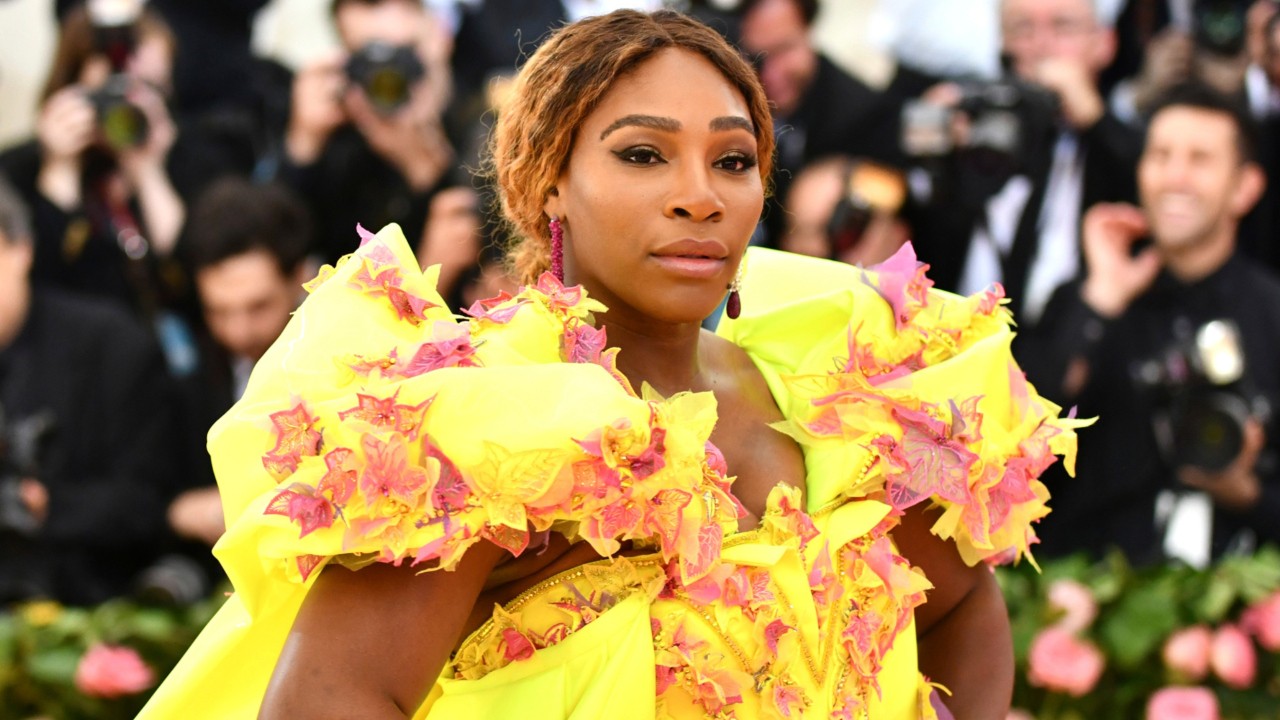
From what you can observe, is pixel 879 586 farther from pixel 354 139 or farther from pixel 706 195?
pixel 354 139

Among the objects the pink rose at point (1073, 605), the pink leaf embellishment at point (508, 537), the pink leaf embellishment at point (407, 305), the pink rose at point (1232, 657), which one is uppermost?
the pink leaf embellishment at point (407, 305)

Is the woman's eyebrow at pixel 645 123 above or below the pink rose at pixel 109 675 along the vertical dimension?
above

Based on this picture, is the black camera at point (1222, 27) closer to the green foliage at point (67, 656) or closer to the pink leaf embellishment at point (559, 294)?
the green foliage at point (67, 656)

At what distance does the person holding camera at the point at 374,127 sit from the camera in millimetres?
5074

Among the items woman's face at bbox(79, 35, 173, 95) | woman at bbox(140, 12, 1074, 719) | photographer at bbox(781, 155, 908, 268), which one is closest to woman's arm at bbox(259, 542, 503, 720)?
woman at bbox(140, 12, 1074, 719)

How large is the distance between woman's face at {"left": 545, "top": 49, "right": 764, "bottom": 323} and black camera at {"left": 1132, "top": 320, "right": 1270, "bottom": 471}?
3.11 metres

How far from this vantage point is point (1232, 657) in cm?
373

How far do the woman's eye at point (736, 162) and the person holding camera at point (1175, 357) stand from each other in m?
3.04

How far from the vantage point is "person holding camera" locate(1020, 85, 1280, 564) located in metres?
4.67

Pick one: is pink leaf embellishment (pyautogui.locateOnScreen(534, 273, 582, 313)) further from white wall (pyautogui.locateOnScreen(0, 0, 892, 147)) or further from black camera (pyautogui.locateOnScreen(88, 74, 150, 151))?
black camera (pyautogui.locateOnScreen(88, 74, 150, 151))

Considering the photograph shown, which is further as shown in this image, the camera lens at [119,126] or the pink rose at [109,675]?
the camera lens at [119,126]

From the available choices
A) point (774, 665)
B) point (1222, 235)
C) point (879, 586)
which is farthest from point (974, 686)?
point (1222, 235)

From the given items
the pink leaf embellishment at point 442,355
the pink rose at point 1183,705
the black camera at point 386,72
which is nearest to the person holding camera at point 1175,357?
the pink rose at point 1183,705

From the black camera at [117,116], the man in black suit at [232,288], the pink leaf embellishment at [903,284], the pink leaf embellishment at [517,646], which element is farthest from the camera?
the black camera at [117,116]
